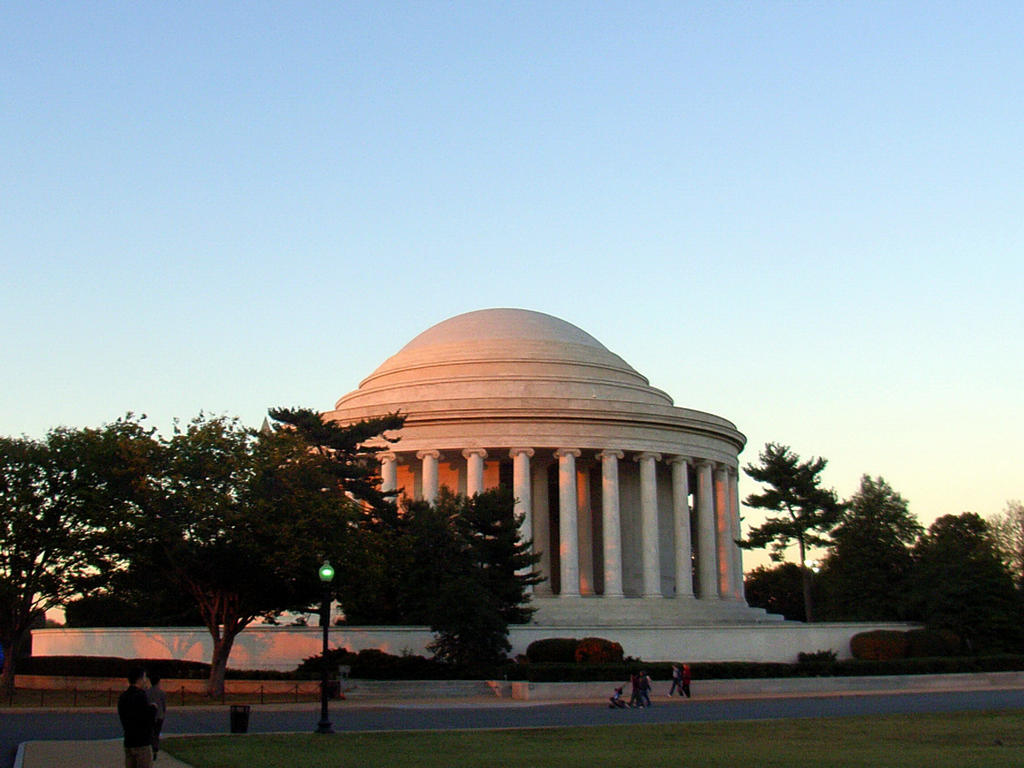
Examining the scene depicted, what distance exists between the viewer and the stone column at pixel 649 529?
67.6 meters

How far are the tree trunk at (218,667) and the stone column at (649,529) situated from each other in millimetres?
28130

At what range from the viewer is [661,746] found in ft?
80.9

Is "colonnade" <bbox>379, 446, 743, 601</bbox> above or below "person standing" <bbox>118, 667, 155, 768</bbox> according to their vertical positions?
above

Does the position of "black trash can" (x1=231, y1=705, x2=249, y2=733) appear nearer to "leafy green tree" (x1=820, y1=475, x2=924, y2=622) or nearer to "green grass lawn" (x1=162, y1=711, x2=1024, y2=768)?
"green grass lawn" (x1=162, y1=711, x2=1024, y2=768)

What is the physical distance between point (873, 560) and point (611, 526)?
16537 mm

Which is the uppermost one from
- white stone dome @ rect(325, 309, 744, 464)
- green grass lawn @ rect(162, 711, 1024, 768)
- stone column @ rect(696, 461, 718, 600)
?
white stone dome @ rect(325, 309, 744, 464)

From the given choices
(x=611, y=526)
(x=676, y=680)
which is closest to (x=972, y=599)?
(x=611, y=526)

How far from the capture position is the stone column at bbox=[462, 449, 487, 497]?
67.1 metres

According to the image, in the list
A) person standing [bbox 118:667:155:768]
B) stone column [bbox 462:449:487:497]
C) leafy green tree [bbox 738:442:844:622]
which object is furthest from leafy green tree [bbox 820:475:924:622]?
person standing [bbox 118:667:155:768]

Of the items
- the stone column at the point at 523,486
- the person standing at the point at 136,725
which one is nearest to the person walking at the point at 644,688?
the stone column at the point at 523,486

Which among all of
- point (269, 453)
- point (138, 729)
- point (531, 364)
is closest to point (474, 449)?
point (531, 364)

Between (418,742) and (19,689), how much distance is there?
119ft

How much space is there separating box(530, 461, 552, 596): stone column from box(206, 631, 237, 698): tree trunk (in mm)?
25480

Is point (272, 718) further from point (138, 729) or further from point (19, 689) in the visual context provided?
point (19, 689)
